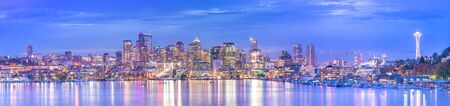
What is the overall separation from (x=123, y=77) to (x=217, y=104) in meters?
121

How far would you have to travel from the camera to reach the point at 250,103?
67.1 m

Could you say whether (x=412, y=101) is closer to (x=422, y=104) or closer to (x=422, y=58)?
(x=422, y=104)

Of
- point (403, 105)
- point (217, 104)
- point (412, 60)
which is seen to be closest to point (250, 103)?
point (217, 104)

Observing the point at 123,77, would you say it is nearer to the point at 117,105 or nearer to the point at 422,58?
the point at 422,58

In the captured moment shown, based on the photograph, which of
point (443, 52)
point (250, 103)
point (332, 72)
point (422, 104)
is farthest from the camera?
point (332, 72)

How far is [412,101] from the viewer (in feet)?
222

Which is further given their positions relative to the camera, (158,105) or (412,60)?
(412,60)

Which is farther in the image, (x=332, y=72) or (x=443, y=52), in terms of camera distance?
(x=332, y=72)

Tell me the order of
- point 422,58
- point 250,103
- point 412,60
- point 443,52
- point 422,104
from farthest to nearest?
point 412,60
point 422,58
point 443,52
point 250,103
point 422,104

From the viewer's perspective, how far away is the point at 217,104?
66062 mm

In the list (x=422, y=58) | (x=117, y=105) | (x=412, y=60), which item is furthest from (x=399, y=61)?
(x=117, y=105)

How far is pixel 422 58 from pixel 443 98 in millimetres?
68134

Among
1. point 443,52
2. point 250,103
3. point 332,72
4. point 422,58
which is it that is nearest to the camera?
point 250,103

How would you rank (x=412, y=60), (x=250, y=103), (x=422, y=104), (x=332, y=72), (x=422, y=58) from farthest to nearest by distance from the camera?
(x=332, y=72), (x=412, y=60), (x=422, y=58), (x=250, y=103), (x=422, y=104)
